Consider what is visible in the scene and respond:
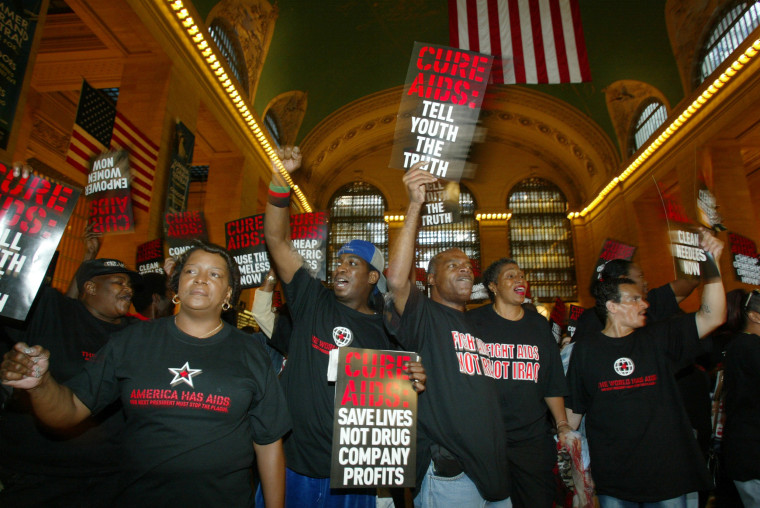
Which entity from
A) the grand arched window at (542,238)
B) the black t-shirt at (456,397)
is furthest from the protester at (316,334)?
the grand arched window at (542,238)

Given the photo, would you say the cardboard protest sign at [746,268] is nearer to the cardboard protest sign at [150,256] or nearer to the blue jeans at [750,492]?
the blue jeans at [750,492]

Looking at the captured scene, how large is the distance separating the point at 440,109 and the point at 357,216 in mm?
19347

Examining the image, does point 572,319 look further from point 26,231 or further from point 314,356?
point 26,231

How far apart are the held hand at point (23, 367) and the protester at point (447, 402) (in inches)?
59.2

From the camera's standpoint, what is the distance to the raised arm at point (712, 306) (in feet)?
8.72

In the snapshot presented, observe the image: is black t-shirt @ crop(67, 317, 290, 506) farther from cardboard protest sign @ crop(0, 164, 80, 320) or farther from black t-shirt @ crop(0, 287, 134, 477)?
black t-shirt @ crop(0, 287, 134, 477)

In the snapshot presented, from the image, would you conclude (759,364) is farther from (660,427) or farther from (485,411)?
(485,411)

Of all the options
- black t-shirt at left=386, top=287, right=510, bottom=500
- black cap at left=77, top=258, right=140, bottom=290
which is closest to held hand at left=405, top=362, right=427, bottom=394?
black t-shirt at left=386, top=287, right=510, bottom=500

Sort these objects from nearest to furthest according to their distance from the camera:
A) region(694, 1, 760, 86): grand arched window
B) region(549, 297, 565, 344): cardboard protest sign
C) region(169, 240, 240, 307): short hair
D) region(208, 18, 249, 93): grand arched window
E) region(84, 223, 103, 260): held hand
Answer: region(169, 240, 240, 307): short hair < region(84, 223, 103, 260): held hand < region(549, 297, 565, 344): cardboard protest sign < region(694, 1, 760, 86): grand arched window < region(208, 18, 249, 93): grand arched window

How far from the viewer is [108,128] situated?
20.8ft

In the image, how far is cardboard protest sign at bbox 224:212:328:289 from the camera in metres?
5.20

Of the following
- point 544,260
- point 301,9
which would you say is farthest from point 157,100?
point 544,260

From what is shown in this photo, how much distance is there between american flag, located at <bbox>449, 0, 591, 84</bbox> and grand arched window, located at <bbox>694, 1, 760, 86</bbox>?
6740mm

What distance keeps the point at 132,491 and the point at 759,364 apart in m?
3.56
